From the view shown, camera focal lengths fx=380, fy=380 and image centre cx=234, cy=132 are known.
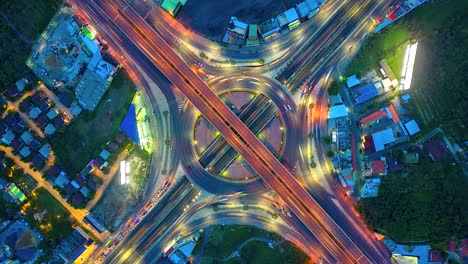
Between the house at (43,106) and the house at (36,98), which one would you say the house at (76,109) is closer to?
the house at (43,106)

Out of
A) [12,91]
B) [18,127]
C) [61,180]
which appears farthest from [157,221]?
[12,91]

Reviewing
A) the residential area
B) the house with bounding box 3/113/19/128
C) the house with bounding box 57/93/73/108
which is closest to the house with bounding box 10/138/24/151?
the residential area

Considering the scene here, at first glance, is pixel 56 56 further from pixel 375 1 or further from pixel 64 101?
pixel 375 1

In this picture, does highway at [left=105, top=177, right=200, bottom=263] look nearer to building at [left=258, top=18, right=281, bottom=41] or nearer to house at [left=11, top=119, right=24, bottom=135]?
house at [left=11, top=119, right=24, bottom=135]

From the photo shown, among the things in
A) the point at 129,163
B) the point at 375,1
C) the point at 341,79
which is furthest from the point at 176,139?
the point at 375,1

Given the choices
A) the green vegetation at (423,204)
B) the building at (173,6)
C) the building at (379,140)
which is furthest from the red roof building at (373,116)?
the building at (173,6)
